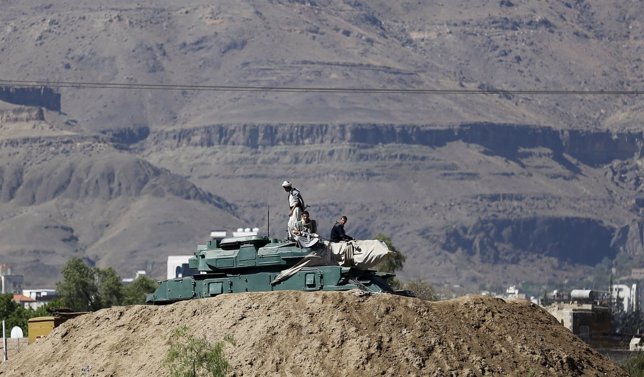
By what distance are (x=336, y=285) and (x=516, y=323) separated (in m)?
3.87

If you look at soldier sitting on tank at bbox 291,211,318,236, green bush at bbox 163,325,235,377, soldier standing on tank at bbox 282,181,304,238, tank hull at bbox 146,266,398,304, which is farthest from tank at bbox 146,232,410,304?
green bush at bbox 163,325,235,377

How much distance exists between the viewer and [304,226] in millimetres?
47312

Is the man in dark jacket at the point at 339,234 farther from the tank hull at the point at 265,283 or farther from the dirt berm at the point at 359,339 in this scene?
the dirt berm at the point at 359,339

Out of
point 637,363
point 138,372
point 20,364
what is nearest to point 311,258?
point 138,372

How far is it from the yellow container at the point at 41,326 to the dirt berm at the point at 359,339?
23.7 feet

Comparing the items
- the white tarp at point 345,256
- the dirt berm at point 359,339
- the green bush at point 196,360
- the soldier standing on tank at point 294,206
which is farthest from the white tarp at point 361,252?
the green bush at point 196,360

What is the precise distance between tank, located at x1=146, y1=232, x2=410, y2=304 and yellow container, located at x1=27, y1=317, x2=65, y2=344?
23.1 ft

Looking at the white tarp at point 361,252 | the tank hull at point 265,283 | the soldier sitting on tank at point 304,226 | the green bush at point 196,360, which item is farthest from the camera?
the soldier sitting on tank at point 304,226

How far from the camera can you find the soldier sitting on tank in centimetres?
4716

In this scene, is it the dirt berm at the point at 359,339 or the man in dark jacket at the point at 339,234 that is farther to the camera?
the man in dark jacket at the point at 339,234

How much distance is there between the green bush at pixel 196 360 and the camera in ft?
136

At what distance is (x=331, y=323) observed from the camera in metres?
43.8

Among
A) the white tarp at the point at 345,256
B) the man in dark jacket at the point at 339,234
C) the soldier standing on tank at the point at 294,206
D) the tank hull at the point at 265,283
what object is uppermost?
the soldier standing on tank at the point at 294,206

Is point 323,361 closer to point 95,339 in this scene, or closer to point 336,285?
point 336,285
